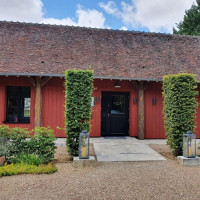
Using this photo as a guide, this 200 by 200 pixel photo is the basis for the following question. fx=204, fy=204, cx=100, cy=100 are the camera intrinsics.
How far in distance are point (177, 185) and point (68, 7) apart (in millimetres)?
11421

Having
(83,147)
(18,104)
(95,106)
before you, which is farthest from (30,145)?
(95,106)

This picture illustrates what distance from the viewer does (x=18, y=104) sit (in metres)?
8.10

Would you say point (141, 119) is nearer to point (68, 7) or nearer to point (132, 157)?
point (132, 157)

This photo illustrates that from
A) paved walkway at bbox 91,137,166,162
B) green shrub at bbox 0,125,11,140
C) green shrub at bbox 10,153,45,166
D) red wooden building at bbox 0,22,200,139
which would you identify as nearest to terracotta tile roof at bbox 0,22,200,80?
red wooden building at bbox 0,22,200,139

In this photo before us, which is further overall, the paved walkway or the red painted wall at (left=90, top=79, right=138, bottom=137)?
the red painted wall at (left=90, top=79, right=138, bottom=137)

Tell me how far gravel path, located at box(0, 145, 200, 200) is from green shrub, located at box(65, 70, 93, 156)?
73 cm

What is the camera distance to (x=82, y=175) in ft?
13.8

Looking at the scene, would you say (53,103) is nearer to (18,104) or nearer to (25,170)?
(18,104)

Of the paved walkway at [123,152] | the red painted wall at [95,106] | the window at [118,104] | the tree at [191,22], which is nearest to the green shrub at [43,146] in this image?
the paved walkway at [123,152]

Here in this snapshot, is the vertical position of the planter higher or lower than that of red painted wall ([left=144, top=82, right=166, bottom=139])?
lower

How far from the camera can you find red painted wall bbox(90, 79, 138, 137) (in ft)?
27.2

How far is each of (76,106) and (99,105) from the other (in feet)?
10.7

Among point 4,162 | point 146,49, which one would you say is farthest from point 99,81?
point 4,162

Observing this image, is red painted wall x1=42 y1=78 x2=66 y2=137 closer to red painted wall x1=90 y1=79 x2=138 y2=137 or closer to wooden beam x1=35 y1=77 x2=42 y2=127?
wooden beam x1=35 y1=77 x2=42 y2=127
